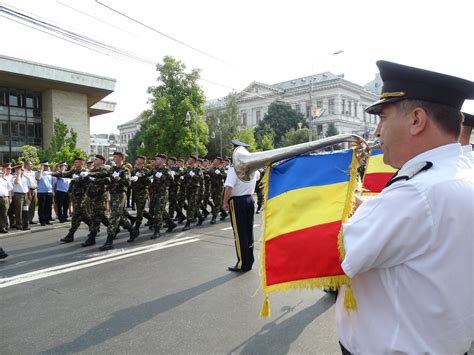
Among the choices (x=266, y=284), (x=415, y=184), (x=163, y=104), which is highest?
(x=163, y=104)

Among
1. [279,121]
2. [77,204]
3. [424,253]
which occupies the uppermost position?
[279,121]

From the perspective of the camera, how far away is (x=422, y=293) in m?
1.15

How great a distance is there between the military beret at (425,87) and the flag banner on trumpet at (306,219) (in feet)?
1.91

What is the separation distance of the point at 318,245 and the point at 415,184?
1.99 feet

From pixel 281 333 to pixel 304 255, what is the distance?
7.06ft

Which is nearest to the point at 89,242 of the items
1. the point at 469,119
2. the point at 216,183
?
the point at 216,183

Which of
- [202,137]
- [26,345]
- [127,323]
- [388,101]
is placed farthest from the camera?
[202,137]

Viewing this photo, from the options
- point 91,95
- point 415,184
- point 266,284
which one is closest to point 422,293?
point 415,184

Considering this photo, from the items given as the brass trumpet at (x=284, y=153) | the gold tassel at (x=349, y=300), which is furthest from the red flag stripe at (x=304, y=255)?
the brass trumpet at (x=284, y=153)

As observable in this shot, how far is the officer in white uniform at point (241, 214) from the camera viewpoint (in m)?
5.67

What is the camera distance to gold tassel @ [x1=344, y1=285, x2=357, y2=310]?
1393 mm

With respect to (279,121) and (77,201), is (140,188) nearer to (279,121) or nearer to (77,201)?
(77,201)

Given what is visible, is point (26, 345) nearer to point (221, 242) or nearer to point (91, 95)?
point (221, 242)

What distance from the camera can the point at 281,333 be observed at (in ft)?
11.5
